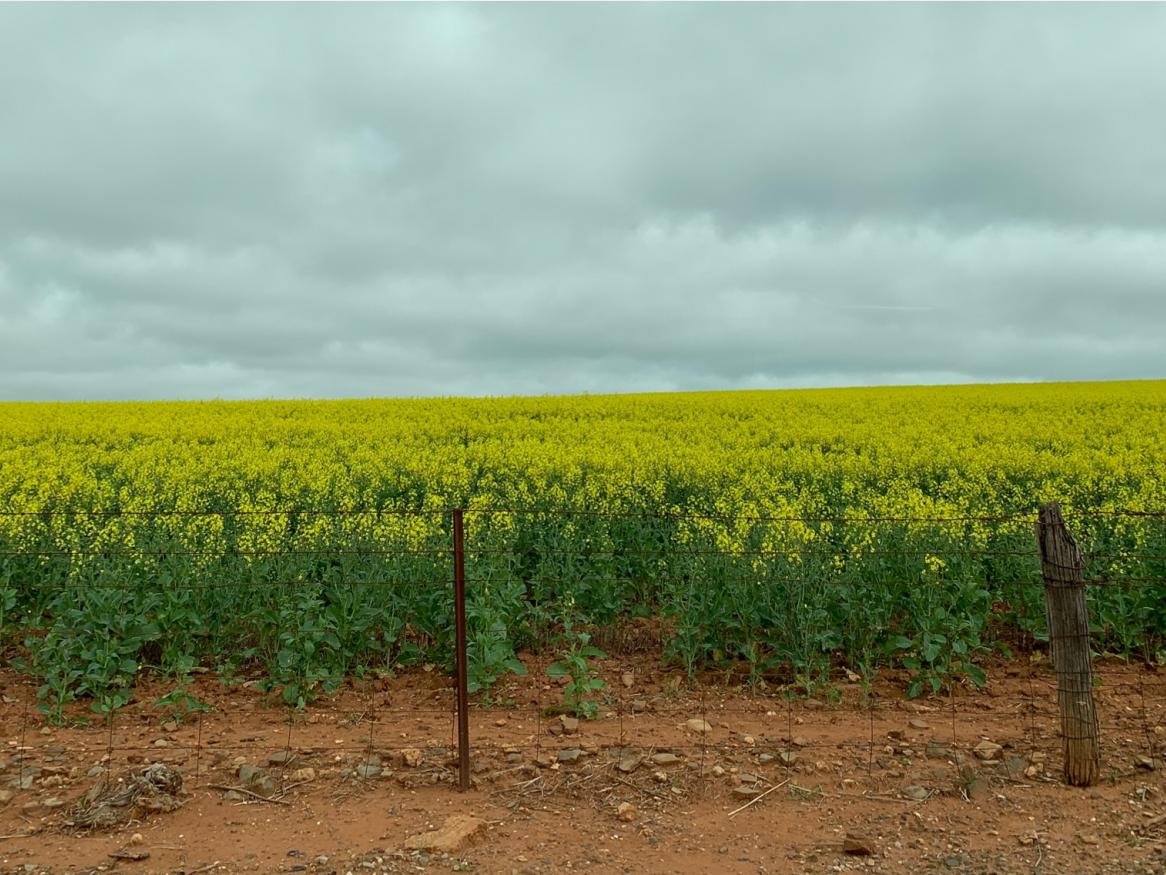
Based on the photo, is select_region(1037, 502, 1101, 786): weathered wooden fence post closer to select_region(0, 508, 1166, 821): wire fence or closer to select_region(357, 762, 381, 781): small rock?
select_region(0, 508, 1166, 821): wire fence

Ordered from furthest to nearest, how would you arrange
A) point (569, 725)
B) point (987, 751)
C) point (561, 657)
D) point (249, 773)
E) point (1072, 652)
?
point (561, 657) → point (569, 725) → point (987, 751) → point (249, 773) → point (1072, 652)

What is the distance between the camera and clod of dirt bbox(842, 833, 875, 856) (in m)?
5.30

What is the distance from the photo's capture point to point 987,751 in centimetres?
671

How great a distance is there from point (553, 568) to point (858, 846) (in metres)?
4.77

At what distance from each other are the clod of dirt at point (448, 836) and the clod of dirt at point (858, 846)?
2.24m

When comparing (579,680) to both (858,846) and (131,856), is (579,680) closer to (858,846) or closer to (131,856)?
(858,846)

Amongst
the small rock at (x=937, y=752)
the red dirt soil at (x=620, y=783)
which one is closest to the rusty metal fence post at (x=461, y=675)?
the red dirt soil at (x=620, y=783)

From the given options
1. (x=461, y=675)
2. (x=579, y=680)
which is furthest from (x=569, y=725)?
(x=461, y=675)

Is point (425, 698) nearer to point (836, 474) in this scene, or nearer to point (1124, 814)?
point (1124, 814)

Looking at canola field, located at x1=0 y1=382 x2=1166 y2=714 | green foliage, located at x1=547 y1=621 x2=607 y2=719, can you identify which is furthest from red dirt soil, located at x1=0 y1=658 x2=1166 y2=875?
canola field, located at x1=0 y1=382 x2=1166 y2=714

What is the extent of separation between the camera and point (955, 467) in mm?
16391

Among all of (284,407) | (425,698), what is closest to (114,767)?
(425,698)

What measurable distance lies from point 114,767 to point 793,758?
16.6ft

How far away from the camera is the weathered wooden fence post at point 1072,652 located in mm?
6176
